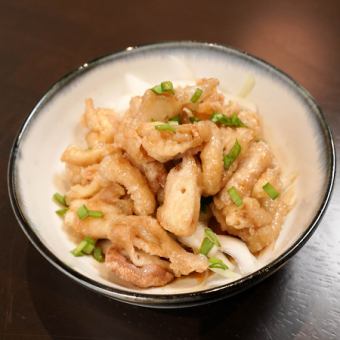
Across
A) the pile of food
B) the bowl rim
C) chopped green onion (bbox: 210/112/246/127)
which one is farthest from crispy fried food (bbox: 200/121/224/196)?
the bowl rim

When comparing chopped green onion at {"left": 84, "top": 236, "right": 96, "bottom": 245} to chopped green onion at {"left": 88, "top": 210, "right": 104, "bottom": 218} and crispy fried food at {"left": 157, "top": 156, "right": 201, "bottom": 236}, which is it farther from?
crispy fried food at {"left": 157, "top": 156, "right": 201, "bottom": 236}

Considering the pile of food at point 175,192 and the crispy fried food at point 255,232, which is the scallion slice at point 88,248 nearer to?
the pile of food at point 175,192

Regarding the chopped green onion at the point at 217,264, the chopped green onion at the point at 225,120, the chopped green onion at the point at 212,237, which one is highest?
the chopped green onion at the point at 225,120

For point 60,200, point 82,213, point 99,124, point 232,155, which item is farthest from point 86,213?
point 232,155

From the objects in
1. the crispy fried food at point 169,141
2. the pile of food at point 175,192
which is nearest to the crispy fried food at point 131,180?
the pile of food at point 175,192

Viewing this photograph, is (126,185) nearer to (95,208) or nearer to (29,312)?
(95,208)
